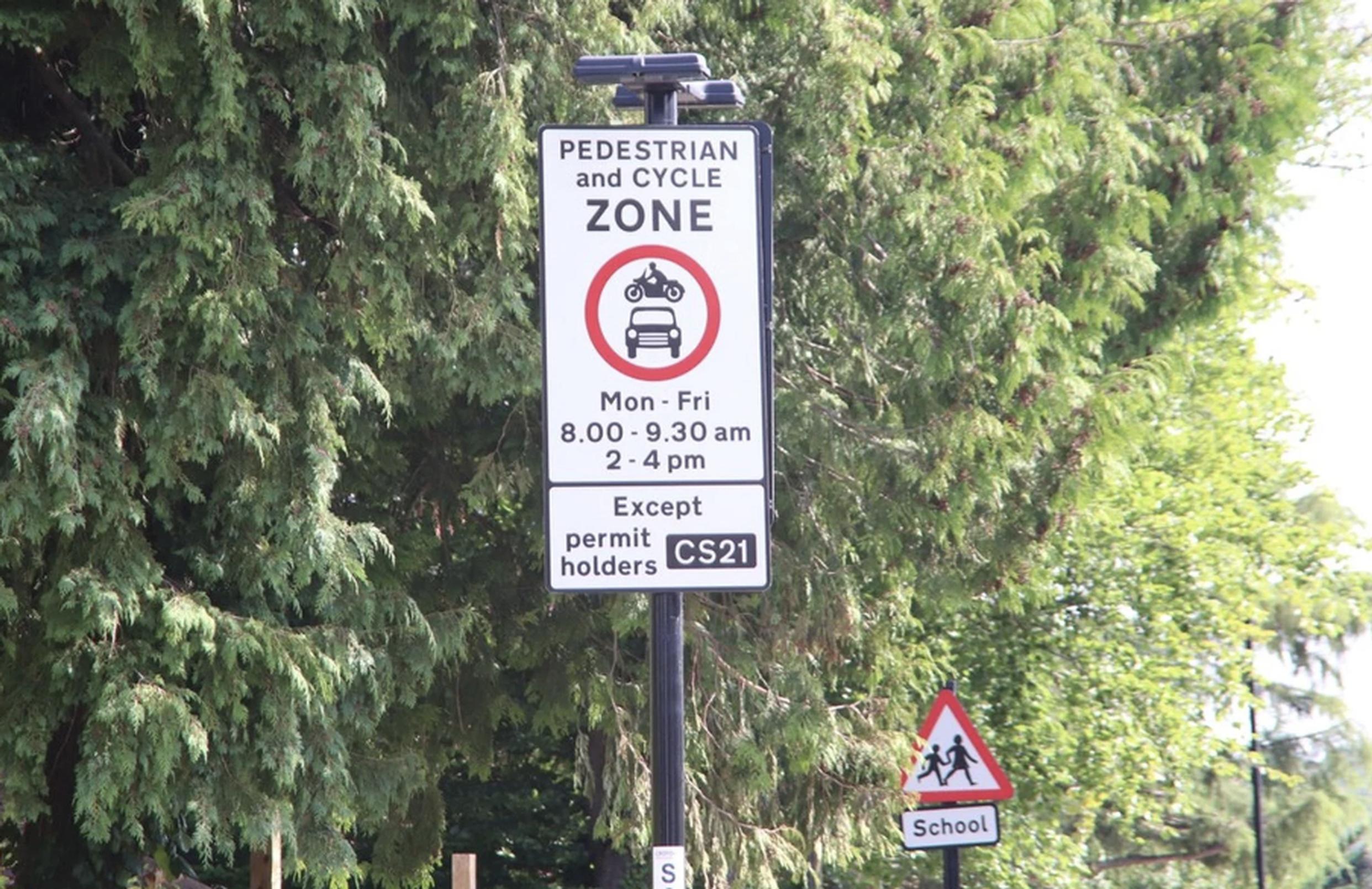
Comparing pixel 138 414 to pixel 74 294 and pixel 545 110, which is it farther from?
pixel 545 110

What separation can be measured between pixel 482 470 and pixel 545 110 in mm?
2265

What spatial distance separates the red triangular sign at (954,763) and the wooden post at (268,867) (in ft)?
11.1

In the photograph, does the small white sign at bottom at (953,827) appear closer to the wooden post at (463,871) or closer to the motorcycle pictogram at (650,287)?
the wooden post at (463,871)

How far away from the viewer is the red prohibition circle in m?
5.06

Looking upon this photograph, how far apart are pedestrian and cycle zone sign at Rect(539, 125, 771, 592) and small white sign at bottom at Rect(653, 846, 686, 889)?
70cm

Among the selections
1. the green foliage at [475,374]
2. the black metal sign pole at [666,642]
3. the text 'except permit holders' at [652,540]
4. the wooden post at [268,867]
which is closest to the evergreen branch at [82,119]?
the green foliage at [475,374]

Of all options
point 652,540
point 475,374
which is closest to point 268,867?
point 475,374

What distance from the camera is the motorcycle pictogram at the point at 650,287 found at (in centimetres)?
507

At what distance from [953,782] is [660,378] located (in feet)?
17.9

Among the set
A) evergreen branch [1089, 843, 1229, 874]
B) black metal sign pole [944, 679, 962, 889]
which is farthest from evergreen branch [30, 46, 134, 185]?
evergreen branch [1089, 843, 1229, 874]

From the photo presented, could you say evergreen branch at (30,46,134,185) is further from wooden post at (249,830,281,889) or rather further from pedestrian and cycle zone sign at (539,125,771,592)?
pedestrian and cycle zone sign at (539,125,771,592)

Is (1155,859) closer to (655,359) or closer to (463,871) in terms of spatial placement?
(463,871)

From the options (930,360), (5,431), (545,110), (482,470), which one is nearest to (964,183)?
(930,360)

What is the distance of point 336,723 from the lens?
10.6 meters
